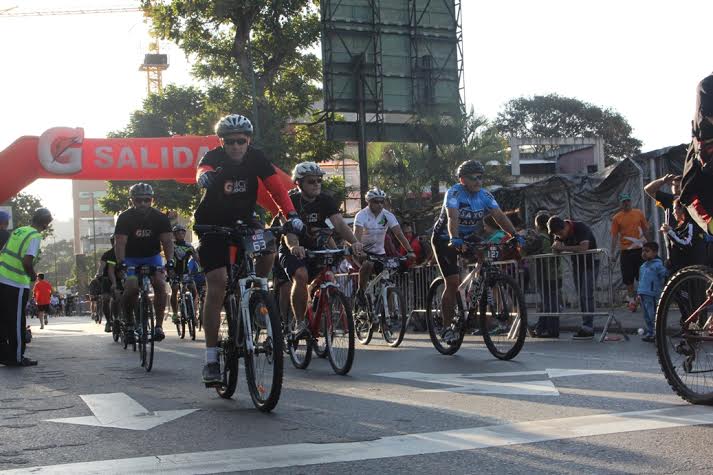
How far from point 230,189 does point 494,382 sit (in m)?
2.38

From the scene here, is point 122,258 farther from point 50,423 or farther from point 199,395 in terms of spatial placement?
point 50,423

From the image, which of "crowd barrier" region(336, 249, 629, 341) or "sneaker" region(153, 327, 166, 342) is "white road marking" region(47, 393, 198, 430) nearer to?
"sneaker" region(153, 327, 166, 342)

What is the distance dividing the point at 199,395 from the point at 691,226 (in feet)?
20.9

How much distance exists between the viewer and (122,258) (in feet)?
33.9

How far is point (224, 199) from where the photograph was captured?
6.66 metres

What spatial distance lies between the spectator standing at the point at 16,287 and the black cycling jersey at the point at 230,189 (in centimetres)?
489

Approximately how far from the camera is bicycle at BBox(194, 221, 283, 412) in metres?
5.87

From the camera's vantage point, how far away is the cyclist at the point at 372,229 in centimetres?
1202

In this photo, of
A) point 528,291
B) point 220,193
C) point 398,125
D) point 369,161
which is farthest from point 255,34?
point 220,193

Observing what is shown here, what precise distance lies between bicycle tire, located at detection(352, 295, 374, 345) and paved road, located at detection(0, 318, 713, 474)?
3050mm

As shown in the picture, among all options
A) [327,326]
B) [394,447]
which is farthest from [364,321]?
[394,447]

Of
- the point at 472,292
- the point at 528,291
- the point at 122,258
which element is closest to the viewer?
the point at 472,292

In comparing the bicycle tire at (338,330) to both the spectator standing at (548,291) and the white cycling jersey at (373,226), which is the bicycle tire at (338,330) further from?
the spectator standing at (548,291)

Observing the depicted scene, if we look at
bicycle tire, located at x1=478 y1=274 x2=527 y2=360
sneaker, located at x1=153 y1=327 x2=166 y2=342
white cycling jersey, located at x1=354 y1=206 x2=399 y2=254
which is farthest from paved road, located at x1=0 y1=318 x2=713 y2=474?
white cycling jersey, located at x1=354 y1=206 x2=399 y2=254
